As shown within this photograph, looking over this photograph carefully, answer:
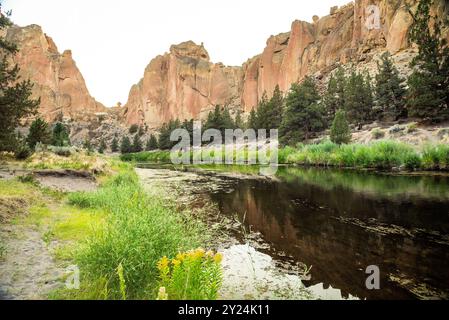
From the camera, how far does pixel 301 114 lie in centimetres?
4841

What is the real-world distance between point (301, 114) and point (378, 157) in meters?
24.5

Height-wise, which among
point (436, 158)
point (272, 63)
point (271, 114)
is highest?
point (272, 63)

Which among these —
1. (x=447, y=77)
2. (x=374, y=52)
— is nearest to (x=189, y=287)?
(x=447, y=77)

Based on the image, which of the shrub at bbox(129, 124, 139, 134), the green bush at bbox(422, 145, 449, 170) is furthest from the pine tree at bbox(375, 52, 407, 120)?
the shrub at bbox(129, 124, 139, 134)

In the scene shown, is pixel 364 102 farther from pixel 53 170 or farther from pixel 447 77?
pixel 53 170

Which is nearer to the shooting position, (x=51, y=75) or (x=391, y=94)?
→ (x=391, y=94)

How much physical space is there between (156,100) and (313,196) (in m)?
137

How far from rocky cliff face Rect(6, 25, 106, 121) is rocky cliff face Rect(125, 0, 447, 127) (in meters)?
23.6

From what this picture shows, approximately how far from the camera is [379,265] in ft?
20.2

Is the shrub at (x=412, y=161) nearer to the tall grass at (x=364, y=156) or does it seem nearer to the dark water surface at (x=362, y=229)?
the tall grass at (x=364, y=156)

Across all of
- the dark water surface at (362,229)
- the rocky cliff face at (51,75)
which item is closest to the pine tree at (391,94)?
the dark water surface at (362,229)

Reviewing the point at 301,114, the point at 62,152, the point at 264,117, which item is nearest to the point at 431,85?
the point at 301,114

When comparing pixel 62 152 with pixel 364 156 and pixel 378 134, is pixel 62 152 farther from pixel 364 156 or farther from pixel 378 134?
pixel 378 134
